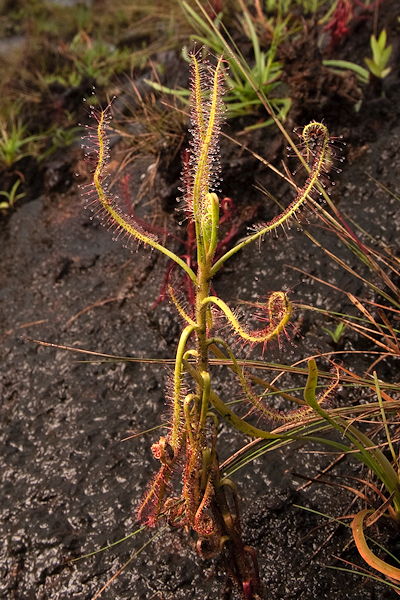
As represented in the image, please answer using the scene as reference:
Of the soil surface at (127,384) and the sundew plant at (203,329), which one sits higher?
the sundew plant at (203,329)

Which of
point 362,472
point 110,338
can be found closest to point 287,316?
point 362,472

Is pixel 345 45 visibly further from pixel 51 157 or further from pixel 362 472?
pixel 362 472

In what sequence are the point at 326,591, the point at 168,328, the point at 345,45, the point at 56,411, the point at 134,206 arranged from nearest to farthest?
the point at 326,591, the point at 56,411, the point at 168,328, the point at 134,206, the point at 345,45

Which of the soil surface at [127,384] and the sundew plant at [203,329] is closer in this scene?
the sundew plant at [203,329]

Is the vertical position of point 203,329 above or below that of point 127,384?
above

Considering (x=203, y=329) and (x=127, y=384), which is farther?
(x=127, y=384)

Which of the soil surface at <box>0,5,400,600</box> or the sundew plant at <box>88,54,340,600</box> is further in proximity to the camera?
the soil surface at <box>0,5,400,600</box>

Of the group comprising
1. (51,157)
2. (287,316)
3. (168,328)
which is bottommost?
(168,328)

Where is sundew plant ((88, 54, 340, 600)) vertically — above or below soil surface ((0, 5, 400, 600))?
above
